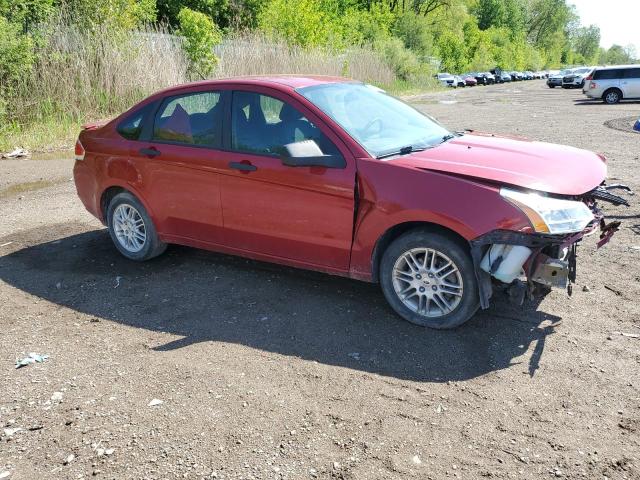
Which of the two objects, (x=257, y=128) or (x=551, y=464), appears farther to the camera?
(x=257, y=128)

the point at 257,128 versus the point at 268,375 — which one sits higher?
the point at 257,128

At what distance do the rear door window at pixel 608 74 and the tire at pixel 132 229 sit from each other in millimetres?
27365

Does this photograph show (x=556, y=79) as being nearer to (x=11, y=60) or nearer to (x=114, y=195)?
(x=11, y=60)

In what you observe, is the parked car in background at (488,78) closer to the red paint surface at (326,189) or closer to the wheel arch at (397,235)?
the red paint surface at (326,189)

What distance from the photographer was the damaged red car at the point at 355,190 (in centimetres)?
392

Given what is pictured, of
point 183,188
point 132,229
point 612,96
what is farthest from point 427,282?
point 612,96

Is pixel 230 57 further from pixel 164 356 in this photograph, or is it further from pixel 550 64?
pixel 550 64

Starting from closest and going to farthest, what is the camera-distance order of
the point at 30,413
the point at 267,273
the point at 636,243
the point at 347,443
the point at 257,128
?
1. the point at 347,443
2. the point at 30,413
3. the point at 257,128
4. the point at 267,273
5. the point at 636,243

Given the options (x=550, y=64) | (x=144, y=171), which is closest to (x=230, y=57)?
(x=144, y=171)

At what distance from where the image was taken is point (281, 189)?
15.2 ft

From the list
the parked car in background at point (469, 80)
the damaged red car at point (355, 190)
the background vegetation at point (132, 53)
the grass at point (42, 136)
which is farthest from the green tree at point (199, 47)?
the parked car in background at point (469, 80)

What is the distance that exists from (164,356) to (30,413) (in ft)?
2.98

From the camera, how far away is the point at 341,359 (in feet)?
12.9

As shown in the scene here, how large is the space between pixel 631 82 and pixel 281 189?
89.9ft
